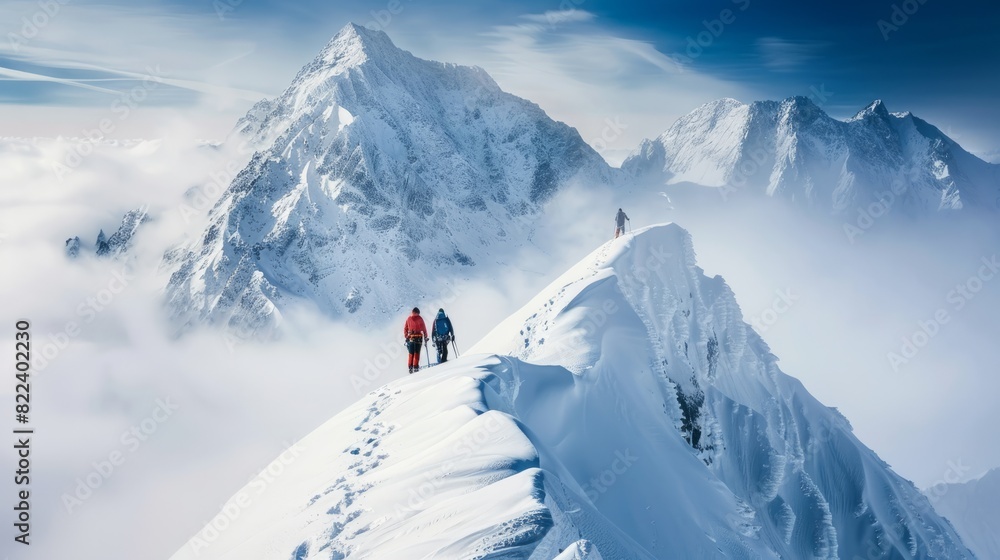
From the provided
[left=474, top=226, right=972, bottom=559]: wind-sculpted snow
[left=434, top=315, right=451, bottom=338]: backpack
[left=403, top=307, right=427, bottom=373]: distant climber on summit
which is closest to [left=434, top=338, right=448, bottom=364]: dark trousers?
[left=434, top=315, right=451, bottom=338]: backpack

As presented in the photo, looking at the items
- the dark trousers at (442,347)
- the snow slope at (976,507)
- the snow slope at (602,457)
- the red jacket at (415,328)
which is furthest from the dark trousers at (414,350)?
the snow slope at (976,507)

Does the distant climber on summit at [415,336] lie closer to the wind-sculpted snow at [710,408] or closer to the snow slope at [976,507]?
the wind-sculpted snow at [710,408]

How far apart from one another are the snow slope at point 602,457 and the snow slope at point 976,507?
466 feet

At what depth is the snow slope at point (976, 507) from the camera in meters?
157

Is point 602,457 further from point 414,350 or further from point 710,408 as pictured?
point 710,408

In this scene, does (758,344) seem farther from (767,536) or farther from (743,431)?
(767,536)

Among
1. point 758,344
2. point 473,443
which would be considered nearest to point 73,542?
point 758,344

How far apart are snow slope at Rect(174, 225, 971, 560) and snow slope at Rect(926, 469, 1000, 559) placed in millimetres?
142008

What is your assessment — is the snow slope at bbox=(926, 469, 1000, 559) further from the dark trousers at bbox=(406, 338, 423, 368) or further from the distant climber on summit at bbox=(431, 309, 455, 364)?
the dark trousers at bbox=(406, 338, 423, 368)

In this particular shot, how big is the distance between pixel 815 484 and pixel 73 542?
196 m

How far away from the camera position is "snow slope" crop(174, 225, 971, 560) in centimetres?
1196

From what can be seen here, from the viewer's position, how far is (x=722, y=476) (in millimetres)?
30078

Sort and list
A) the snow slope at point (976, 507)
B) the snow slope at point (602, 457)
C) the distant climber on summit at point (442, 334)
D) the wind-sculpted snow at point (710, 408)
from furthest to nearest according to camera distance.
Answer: the snow slope at point (976, 507)
the distant climber on summit at point (442, 334)
the wind-sculpted snow at point (710, 408)
the snow slope at point (602, 457)

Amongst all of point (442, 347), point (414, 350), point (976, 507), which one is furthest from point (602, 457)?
point (976, 507)
